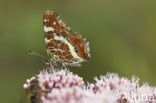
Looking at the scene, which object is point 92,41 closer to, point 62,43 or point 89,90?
point 62,43

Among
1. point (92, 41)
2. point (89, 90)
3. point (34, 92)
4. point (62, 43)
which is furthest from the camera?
point (92, 41)

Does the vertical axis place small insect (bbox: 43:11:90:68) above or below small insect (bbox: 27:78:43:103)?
above

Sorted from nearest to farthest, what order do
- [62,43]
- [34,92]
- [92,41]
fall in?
[34,92] < [62,43] < [92,41]

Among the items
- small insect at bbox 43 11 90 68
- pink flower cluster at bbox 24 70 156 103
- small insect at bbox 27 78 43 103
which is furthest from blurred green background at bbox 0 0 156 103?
small insect at bbox 27 78 43 103

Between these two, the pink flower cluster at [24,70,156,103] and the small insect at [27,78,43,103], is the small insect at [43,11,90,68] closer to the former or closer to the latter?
the pink flower cluster at [24,70,156,103]

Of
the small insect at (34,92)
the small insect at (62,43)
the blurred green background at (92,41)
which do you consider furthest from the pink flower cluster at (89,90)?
the blurred green background at (92,41)

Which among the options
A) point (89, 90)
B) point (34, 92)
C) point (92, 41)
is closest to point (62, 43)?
point (89, 90)

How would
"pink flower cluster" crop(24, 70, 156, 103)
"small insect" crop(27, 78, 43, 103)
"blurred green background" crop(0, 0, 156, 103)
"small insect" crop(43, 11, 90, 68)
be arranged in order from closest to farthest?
"pink flower cluster" crop(24, 70, 156, 103)
"small insect" crop(27, 78, 43, 103)
"small insect" crop(43, 11, 90, 68)
"blurred green background" crop(0, 0, 156, 103)
